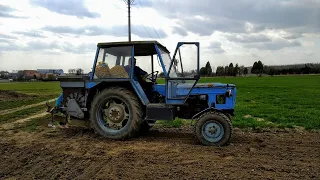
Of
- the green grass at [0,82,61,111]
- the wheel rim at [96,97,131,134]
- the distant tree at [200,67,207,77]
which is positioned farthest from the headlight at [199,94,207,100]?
the green grass at [0,82,61,111]

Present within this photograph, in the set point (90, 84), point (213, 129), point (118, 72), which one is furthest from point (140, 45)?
point (213, 129)

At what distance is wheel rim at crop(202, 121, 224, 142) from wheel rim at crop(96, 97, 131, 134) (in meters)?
2.05

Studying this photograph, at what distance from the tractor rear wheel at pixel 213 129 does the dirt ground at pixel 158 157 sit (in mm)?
264

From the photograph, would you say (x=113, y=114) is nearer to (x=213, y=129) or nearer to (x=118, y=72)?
(x=118, y=72)

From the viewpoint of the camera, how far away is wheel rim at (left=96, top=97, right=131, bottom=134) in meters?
7.96

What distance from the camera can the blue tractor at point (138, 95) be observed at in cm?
752

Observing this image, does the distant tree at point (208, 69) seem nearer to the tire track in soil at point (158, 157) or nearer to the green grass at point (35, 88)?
the tire track in soil at point (158, 157)

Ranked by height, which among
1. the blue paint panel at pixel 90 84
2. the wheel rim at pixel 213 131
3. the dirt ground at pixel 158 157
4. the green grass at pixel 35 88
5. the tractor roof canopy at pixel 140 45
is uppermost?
the tractor roof canopy at pixel 140 45

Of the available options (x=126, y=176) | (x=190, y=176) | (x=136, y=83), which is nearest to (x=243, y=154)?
(x=190, y=176)

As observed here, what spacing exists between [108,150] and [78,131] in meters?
2.60

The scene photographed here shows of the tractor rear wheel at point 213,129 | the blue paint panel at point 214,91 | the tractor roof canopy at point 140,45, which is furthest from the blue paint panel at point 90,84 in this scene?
the tractor rear wheel at point 213,129

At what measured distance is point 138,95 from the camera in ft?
25.6

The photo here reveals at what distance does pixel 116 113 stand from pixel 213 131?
252 cm

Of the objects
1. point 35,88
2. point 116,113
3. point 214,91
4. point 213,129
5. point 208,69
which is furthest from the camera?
point 35,88
